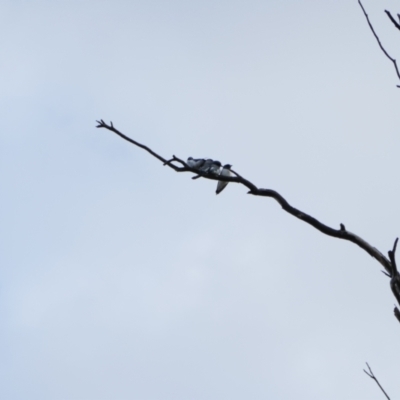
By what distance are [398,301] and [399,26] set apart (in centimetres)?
204

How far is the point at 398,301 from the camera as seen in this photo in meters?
4.18

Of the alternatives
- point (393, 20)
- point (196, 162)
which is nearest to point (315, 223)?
point (393, 20)

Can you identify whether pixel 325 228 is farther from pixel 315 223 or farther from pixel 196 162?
pixel 196 162

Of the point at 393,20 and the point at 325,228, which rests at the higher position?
the point at 393,20

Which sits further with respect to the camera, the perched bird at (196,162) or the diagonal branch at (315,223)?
the perched bird at (196,162)

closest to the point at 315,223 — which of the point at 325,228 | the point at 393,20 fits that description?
the point at 325,228

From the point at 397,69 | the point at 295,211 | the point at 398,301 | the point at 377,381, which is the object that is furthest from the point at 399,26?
the point at 377,381

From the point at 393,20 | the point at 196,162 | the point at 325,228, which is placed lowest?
the point at 325,228

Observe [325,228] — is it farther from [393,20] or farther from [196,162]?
[196,162]

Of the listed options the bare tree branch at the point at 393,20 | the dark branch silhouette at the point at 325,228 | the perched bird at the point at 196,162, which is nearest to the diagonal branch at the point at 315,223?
the dark branch silhouette at the point at 325,228

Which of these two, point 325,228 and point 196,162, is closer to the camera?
point 325,228

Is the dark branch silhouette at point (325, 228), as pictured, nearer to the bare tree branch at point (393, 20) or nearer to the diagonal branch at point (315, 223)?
the diagonal branch at point (315, 223)

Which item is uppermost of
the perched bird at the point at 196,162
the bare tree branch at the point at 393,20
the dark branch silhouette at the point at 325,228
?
the perched bird at the point at 196,162

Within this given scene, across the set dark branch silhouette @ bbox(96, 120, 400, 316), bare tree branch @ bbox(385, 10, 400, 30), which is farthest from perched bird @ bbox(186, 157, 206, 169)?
bare tree branch @ bbox(385, 10, 400, 30)
